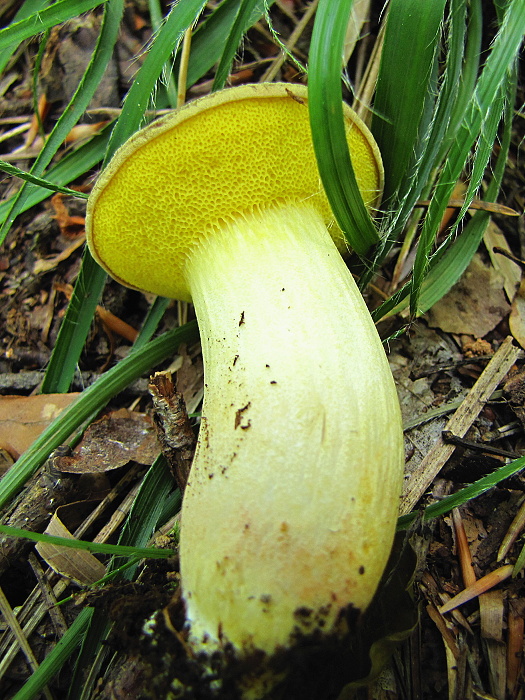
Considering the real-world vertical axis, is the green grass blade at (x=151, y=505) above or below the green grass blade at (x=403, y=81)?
below

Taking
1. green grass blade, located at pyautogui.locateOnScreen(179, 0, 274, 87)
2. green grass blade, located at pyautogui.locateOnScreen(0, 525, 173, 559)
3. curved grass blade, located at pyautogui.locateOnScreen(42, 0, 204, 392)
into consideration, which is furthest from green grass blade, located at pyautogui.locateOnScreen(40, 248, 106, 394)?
green grass blade, located at pyautogui.locateOnScreen(179, 0, 274, 87)

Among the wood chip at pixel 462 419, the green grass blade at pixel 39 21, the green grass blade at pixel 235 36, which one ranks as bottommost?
the wood chip at pixel 462 419

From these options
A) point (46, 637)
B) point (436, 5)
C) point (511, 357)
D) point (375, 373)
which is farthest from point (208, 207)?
point (46, 637)

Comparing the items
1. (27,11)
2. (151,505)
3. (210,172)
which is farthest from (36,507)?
(27,11)

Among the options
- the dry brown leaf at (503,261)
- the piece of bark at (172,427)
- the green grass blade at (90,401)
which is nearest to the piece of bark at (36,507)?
the green grass blade at (90,401)

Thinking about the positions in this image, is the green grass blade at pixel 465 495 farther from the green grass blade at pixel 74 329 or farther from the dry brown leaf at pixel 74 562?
the green grass blade at pixel 74 329

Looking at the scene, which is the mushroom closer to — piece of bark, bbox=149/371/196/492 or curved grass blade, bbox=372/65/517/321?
piece of bark, bbox=149/371/196/492

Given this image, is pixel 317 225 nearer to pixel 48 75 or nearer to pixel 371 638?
pixel 371 638
